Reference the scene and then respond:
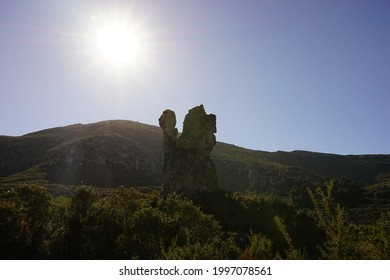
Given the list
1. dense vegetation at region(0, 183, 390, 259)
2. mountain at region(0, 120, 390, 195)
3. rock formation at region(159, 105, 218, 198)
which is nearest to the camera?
dense vegetation at region(0, 183, 390, 259)

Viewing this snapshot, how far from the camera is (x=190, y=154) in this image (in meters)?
81.9

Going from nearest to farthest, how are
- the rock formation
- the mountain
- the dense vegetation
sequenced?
1. the dense vegetation
2. the rock formation
3. the mountain

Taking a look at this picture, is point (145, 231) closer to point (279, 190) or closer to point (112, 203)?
point (112, 203)

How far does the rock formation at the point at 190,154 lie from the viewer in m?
79.1

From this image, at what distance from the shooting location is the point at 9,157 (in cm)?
17000

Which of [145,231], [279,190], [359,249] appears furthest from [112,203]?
[279,190]

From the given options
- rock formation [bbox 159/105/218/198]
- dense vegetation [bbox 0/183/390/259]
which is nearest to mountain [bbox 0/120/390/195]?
rock formation [bbox 159/105/218/198]

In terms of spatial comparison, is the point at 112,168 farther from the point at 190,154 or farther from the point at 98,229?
the point at 98,229

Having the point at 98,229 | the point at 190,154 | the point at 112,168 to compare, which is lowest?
the point at 98,229

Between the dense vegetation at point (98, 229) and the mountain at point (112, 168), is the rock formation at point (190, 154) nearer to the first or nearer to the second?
the dense vegetation at point (98, 229)

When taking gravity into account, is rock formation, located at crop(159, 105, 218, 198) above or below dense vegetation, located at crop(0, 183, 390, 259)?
above

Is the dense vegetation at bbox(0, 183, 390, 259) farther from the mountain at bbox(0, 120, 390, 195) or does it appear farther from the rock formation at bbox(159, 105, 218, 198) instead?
the mountain at bbox(0, 120, 390, 195)

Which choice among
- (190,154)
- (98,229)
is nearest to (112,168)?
(190,154)

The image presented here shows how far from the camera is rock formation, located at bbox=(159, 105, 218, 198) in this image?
7906 cm
